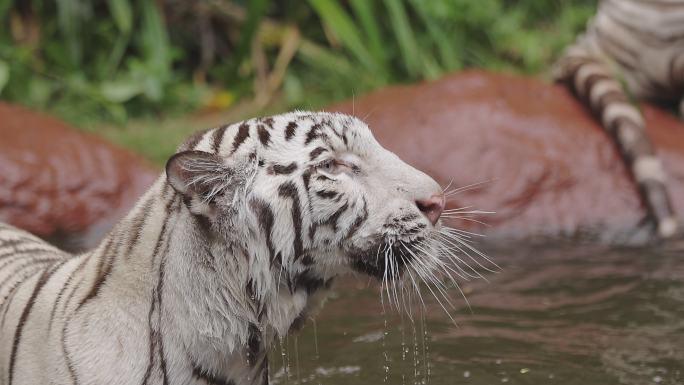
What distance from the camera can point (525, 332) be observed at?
4.00m

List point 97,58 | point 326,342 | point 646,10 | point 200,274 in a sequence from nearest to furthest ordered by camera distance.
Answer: point 200,274, point 326,342, point 646,10, point 97,58

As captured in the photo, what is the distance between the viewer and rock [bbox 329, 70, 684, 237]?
5.24 metres

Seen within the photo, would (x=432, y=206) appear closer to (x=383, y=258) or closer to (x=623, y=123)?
(x=383, y=258)

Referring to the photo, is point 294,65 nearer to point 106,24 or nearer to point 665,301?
point 106,24

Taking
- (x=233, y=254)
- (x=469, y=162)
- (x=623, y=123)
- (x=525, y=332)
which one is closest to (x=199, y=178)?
(x=233, y=254)

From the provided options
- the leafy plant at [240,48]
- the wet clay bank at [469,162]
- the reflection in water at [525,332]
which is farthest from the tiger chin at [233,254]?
the leafy plant at [240,48]

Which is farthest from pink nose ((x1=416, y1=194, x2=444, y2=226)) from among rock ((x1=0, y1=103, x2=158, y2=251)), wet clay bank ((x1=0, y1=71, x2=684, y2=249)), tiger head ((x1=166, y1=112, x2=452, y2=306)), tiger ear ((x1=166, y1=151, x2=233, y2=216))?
rock ((x1=0, y1=103, x2=158, y2=251))

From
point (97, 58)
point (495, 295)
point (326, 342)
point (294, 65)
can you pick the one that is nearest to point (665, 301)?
point (495, 295)

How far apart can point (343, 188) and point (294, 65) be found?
17.3ft

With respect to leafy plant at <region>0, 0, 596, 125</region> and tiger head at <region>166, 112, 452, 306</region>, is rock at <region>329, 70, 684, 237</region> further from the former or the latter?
tiger head at <region>166, 112, 452, 306</region>

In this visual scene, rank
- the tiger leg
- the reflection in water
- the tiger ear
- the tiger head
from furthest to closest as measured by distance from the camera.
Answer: the tiger leg
the reflection in water
the tiger head
the tiger ear

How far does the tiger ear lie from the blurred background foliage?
15.1 ft

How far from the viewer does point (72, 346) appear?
2408mm

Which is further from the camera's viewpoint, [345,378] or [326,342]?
[326,342]
